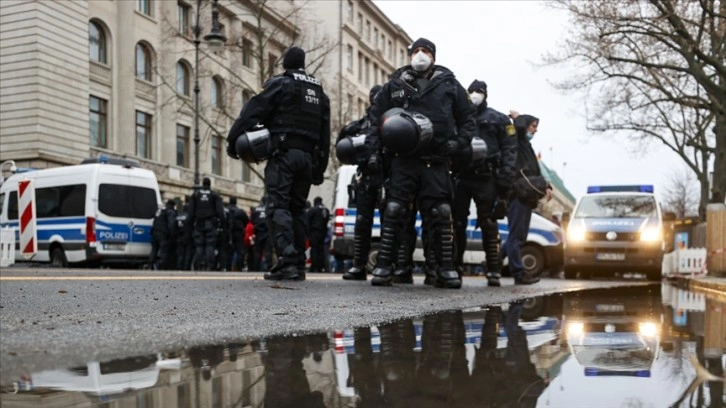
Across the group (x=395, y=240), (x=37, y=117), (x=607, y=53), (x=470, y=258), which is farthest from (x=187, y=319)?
(x=37, y=117)

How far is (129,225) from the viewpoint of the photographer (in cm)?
1853

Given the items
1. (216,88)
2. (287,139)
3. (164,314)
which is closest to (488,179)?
(287,139)

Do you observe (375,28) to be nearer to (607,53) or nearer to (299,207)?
(607,53)

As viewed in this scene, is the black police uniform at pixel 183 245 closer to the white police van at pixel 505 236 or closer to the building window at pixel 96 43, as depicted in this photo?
the white police van at pixel 505 236

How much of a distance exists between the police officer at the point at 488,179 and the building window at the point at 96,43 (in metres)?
24.4

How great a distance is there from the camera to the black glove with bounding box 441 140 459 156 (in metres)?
6.97

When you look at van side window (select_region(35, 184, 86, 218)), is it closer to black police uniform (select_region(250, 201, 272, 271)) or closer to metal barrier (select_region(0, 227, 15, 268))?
metal barrier (select_region(0, 227, 15, 268))

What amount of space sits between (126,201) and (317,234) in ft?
15.1

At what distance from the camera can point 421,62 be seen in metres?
7.02

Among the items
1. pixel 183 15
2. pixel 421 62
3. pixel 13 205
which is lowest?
pixel 13 205

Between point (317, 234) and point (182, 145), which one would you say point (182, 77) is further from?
point (317, 234)

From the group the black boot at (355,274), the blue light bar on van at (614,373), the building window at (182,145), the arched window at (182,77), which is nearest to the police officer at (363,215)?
the black boot at (355,274)

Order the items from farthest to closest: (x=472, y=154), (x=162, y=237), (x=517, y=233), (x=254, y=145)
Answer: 1. (x=162, y=237)
2. (x=517, y=233)
3. (x=472, y=154)
4. (x=254, y=145)

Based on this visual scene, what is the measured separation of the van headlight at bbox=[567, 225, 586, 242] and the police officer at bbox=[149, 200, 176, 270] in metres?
9.28
